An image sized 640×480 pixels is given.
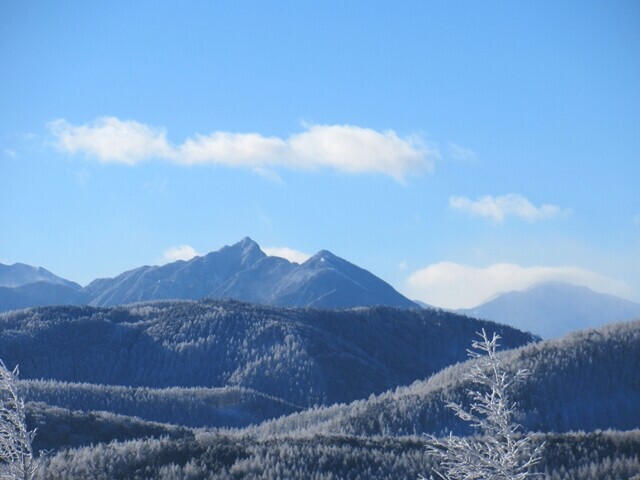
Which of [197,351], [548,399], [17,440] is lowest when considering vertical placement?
[548,399]

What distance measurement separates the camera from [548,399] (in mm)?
78500

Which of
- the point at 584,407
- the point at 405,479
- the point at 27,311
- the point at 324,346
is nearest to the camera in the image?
the point at 405,479

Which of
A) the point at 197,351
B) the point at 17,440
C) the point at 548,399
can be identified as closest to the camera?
Answer: the point at 17,440

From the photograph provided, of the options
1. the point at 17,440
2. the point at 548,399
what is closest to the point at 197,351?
the point at 548,399

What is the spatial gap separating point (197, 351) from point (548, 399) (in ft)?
311

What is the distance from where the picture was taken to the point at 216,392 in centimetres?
12488

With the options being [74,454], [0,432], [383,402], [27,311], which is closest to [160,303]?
[27,311]

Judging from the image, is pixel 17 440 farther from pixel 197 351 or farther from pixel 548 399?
pixel 197 351

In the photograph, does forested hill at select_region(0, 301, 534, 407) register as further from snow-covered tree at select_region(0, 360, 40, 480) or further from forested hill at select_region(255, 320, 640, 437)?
snow-covered tree at select_region(0, 360, 40, 480)

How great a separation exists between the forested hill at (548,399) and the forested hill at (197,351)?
5837 cm

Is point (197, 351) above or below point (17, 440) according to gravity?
above

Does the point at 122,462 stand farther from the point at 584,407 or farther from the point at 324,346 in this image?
the point at 324,346

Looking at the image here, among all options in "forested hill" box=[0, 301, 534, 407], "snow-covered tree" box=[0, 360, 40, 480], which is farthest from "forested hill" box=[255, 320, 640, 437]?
"forested hill" box=[0, 301, 534, 407]

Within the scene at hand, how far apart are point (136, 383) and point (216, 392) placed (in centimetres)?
3684
